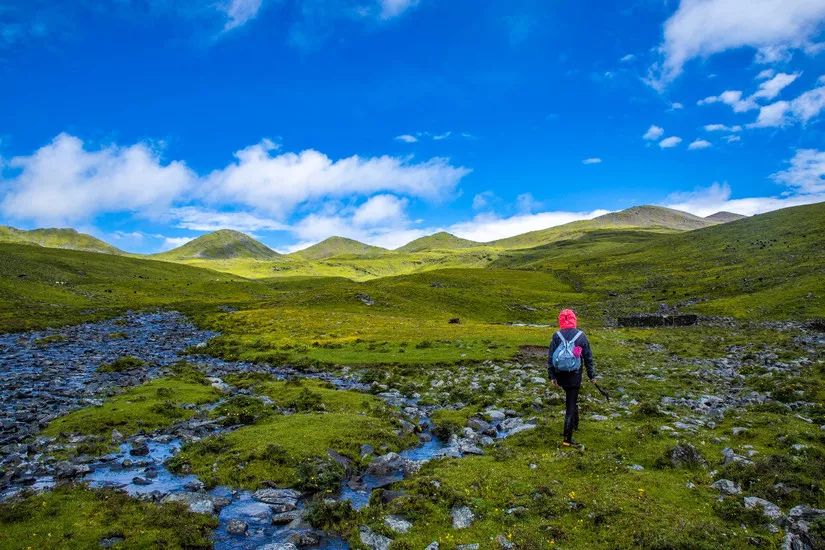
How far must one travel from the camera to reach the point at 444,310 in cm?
8638

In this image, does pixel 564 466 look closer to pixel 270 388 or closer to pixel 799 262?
pixel 270 388

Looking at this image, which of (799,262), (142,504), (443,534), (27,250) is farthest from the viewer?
(27,250)

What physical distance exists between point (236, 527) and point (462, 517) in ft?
18.1

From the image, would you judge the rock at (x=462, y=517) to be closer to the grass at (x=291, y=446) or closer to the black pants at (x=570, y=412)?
the grass at (x=291, y=446)

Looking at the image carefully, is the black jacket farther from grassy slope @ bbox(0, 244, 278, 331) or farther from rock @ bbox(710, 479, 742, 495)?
grassy slope @ bbox(0, 244, 278, 331)

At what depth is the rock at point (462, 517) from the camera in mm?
11617

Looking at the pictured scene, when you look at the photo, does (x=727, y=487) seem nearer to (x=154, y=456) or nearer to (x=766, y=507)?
(x=766, y=507)

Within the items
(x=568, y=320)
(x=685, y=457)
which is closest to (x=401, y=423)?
(x=568, y=320)

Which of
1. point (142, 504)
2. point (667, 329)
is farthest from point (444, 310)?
point (142, 504)

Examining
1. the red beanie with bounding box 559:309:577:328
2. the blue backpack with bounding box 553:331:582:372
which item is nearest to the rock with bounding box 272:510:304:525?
the blue backpack with bounding box 553:331:582:372

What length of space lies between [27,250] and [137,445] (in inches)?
7988

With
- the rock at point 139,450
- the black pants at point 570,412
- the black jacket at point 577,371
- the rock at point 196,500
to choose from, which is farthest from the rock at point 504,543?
the rock at point 139,450

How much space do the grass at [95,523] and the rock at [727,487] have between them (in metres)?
12.5

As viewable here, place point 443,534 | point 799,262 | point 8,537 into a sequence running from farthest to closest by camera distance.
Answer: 1. point 799,262
2. point 443,534
3. point 8,537
